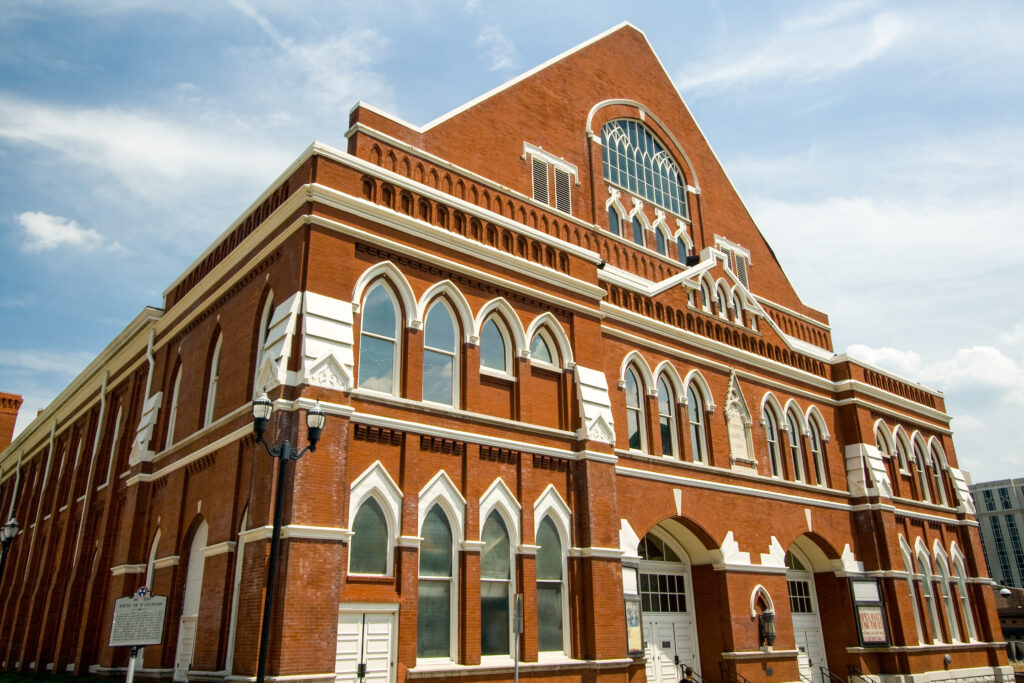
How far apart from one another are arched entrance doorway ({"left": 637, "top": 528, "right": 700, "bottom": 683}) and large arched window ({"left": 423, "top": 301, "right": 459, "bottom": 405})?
738 cm

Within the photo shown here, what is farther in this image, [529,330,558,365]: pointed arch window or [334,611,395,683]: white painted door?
[529,330,558,365]: pointed arch window

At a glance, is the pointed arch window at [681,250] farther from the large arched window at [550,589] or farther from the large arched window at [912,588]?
the large arched window at [550,589]

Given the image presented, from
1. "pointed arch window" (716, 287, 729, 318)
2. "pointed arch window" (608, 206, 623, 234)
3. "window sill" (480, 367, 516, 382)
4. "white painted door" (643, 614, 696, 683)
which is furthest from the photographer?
"pointed arch window" (608, 206, 623, 234)

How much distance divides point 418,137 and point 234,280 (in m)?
5.30

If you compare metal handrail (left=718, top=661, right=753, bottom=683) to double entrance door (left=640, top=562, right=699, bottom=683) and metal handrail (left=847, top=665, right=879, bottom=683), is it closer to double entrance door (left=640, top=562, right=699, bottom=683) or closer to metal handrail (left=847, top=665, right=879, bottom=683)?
double entrance door (left=640, top=562, right=699, bottom=683)

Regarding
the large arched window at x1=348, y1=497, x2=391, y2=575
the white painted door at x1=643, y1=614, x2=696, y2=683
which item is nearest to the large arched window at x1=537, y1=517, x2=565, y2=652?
the large arched window at x1=348, y1=497, x2=391, y2=575

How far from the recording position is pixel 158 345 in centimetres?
2186

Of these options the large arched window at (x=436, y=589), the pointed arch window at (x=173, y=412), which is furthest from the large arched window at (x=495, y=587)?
the pointed arch window at (x=173, y=412)

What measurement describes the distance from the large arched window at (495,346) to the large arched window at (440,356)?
764 millimetres

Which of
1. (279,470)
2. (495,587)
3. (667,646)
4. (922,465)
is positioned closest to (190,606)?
(279,470)

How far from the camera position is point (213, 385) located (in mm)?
18266

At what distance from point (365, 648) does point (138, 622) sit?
11.7ft

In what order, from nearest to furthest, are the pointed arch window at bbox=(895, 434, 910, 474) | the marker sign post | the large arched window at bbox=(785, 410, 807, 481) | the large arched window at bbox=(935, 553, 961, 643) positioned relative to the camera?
the marker sign post
the large arched window at bbox=(785, 410, 807, 481)
the large arched window at bbox=(935, 553, 961, 643)
the pointed arch window at bbox=(895, 434, 910, 474)

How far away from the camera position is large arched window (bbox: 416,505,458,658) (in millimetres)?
14648
